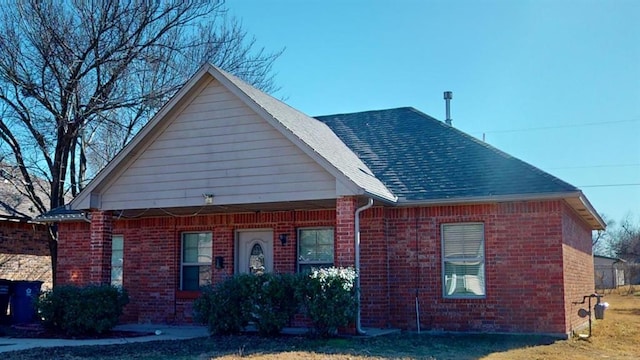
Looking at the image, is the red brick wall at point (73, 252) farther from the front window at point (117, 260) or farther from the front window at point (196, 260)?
the front window at point (196, 260)

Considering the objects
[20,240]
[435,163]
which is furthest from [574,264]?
[20,240]

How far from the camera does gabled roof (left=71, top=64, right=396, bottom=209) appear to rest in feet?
39.9

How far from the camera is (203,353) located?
10.1 meters

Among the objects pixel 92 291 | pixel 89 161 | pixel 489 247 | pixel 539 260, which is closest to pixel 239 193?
pixel 92 291

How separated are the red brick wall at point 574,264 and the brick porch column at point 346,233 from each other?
13.5 feet

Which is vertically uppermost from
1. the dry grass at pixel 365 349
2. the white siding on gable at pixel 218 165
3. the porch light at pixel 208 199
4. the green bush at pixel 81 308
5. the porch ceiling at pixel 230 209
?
the white siding on gable at pixel 218 165

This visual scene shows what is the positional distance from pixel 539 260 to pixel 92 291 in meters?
8.64

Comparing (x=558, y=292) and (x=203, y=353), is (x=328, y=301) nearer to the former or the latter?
(x=203, y=353)

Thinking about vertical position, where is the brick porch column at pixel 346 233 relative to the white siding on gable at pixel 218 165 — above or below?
below

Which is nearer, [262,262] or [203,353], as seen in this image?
[203,353]

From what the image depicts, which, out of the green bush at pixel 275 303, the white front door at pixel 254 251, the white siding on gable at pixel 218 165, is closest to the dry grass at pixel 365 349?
the green bush at pixel 275 303

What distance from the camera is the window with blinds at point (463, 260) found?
Result: 43.4ft

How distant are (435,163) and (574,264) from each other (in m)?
3.88

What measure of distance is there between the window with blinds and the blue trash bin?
33.3ft
